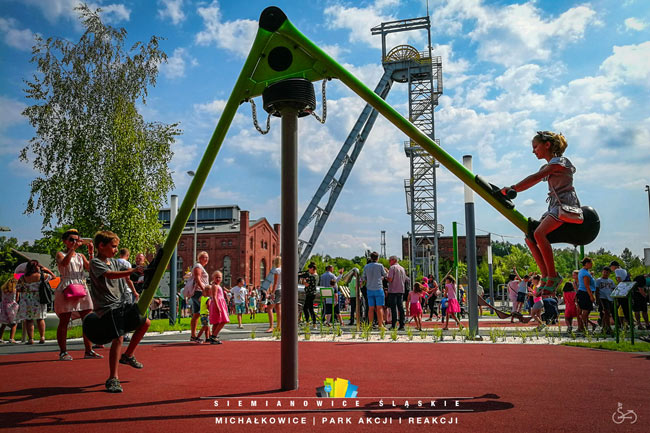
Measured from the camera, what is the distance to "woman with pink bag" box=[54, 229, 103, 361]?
23.1ft

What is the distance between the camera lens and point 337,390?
4598 mm

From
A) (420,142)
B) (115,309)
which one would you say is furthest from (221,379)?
(420,142)

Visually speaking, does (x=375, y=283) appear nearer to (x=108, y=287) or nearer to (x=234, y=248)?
(x=108, y=287)

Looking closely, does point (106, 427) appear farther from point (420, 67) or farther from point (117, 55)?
point (420, 67)

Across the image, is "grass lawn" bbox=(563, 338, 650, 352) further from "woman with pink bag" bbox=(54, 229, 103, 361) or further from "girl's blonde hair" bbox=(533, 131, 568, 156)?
"woman with pink bag" bbox=(54, 229, 103, 361)

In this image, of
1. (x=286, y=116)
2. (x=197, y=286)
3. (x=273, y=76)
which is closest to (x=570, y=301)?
(x=197, y=286)

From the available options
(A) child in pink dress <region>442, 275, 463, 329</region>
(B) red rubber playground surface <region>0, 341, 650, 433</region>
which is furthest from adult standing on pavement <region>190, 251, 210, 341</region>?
(A) child in pink dress <region>442, 275, 463, 329</region>

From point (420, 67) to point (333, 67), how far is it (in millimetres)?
36125

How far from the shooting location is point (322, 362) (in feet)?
22.2

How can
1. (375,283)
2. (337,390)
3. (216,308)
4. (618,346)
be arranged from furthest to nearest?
(375,283)
(216,308)
(618,346)
(337,390)

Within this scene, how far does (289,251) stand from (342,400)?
1.48m

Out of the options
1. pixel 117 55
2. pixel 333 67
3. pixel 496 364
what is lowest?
pixel 496 364

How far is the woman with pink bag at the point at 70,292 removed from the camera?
7.05 m

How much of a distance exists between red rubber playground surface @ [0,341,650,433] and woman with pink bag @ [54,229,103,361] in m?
0.47
